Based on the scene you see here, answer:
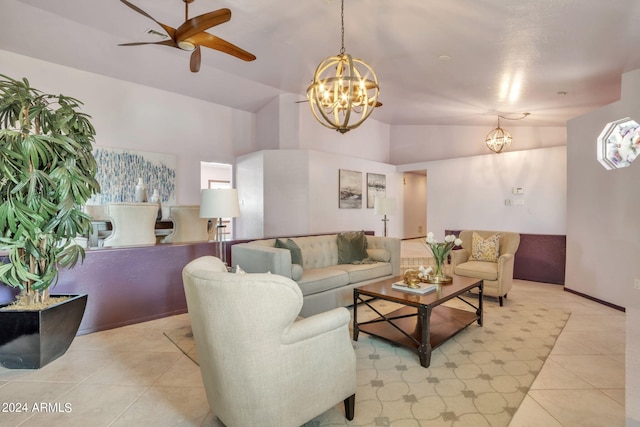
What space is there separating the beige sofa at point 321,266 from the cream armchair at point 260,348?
1576 millimetres

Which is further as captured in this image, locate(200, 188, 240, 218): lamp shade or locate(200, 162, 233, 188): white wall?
locate(200, 162, 233, 188): white wall

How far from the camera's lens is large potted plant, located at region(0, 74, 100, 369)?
2.27 metres

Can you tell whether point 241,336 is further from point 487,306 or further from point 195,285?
point 487,306

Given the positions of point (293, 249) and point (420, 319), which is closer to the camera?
point (420, 319)

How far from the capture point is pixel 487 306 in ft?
12.8

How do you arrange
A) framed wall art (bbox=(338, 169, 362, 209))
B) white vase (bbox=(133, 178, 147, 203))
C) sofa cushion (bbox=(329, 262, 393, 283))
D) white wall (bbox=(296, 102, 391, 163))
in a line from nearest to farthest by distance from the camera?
sofa cushion (bbox=(329, 262, 393, 283)) < white vase (bbox=(133, 178, 147, 203)) < white wall (bbox=(296, 102, 391, 163)) < framed wall art (bbox=(338, 169, 362, 209))

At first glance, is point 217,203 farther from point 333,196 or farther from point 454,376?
point 333,196

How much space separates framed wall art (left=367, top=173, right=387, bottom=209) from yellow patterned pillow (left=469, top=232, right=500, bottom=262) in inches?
116

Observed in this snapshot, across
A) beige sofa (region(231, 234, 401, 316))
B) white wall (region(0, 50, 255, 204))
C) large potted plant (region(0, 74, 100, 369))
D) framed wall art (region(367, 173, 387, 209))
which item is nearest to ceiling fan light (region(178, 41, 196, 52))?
large potted plant (region(0, 74, 100, 369))

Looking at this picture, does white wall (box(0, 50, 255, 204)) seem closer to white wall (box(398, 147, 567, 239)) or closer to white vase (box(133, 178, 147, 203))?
white vase (box(133, 178, 147, 203))

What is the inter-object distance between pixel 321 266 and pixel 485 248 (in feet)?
7.78

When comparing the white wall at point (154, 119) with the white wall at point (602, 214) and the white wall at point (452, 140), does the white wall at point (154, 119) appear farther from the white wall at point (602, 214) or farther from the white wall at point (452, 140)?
the white wall at point (602, 214)

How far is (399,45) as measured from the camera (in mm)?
3623

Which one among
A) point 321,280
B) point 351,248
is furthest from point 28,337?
point 351,248
